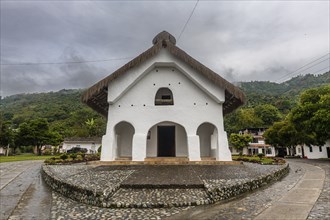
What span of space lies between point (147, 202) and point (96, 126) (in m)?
55.3

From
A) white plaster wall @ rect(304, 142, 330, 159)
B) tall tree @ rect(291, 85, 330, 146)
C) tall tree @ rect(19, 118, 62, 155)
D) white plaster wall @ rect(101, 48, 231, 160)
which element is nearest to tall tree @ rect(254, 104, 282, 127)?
white plaster wall @ rect(304, 142, 330, 159)

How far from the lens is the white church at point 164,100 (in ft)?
39.7

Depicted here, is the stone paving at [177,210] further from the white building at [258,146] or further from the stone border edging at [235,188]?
the white building at [258,146]

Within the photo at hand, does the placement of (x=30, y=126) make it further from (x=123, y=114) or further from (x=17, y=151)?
(x=123, y=114)

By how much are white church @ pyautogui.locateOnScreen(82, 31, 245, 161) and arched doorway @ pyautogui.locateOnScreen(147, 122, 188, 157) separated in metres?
1.43

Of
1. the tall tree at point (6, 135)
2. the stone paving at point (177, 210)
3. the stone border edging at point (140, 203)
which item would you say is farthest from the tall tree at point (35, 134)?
the stone paving at point (177, 210)

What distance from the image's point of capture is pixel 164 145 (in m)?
14.3

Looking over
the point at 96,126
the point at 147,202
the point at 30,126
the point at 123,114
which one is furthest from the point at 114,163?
the point at 96,126

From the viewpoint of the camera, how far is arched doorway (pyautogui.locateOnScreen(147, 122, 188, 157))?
14.1 meters

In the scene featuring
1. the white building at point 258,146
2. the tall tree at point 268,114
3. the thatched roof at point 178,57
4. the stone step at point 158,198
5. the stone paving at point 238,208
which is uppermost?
the tall tree at point 268,114

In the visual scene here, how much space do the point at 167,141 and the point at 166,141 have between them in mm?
58

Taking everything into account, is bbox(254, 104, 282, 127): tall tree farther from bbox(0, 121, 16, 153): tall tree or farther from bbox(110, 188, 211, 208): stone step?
bbox(110, 188, 211, 208): stone step

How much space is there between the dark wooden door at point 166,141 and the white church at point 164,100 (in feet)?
5.54

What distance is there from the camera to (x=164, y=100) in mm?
13164
